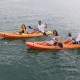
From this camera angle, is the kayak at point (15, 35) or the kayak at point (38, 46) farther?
the kayak at point (15, 35)

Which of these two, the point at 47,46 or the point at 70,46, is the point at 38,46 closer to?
the point at 47,46

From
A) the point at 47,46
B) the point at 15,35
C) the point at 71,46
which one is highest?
the point at 15,35

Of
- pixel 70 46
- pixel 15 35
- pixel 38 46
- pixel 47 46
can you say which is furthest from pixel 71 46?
pixel 15 35

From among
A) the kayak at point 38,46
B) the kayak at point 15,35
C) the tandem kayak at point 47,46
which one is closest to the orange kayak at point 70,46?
the tandem kayak at point 47,46

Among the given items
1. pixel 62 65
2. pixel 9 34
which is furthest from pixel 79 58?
pixel 9 34

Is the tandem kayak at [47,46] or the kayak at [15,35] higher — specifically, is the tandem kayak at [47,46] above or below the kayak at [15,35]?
below

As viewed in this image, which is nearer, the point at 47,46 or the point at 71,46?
the point at 47,46

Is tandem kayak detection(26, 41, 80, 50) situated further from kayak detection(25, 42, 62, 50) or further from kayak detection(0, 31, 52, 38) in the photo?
kayak detection(0, 31, 52, 38)

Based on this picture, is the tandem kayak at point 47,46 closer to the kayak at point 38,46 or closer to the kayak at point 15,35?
the kayak at point 38,46

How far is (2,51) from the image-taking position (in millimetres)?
23781

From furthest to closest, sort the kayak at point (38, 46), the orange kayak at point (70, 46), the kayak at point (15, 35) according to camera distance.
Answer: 1. the kayak at point (15, 35)
2. the orange kayak at point (70, 46)
3. the kayak at point (38, 46)

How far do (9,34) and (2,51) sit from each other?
5.54m

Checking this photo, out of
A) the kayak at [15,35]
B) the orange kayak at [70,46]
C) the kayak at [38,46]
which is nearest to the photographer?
the kayak at [38,46]

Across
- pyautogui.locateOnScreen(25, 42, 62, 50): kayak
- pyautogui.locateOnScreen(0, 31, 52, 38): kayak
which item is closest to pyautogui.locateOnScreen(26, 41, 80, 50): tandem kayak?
pyautogui.locateOnScreen(25, 42, 62, 50): kayak
